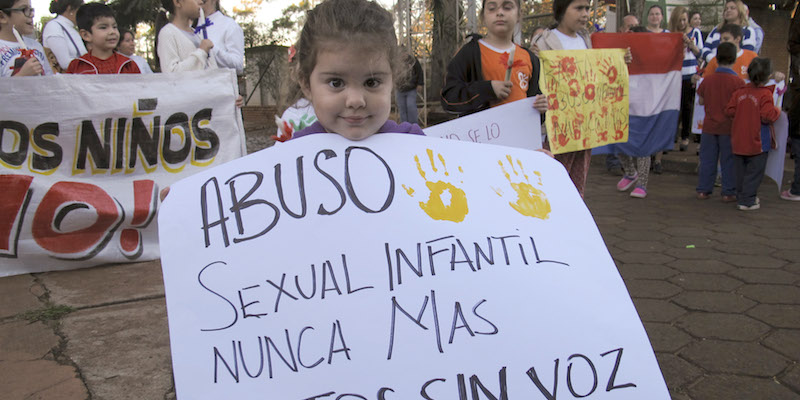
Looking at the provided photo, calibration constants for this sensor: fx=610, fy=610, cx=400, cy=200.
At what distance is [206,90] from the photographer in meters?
3.77

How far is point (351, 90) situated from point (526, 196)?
1.40 feet

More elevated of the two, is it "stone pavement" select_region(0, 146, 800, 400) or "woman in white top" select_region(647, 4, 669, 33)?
"woman in white top" select_region(647, 4, 669, 33)

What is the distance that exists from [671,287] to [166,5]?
11.3 ft

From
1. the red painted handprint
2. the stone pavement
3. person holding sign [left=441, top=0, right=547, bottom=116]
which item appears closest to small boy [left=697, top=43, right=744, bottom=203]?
the stone pavement

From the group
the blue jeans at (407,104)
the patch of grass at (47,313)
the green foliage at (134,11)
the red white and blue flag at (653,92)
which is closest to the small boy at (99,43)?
the patch of grass at (47,313)

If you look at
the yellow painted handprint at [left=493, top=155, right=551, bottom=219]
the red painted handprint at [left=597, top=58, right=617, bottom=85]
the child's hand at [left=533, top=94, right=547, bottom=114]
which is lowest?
the yellow painted handprint at [left=493, top=155, right=551, bottom=219]

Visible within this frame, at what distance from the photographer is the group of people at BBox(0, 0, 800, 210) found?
1.29 meters

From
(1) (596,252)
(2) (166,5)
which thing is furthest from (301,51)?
(2) (166,5)

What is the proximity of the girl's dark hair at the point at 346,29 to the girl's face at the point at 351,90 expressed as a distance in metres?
0.02

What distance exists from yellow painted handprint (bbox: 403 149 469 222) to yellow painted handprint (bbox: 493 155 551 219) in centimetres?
10

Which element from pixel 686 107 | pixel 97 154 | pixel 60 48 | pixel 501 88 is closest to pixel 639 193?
pixel 686 107

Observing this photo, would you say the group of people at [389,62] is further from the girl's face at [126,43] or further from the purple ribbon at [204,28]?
the girl's face at [126,43]

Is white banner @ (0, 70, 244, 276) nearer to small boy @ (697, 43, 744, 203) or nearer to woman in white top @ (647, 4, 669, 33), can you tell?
small boy @ (697, 43, 744, 203)

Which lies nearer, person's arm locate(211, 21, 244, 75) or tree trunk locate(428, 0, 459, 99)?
person's arm locate(211, 21, 244, 75)
